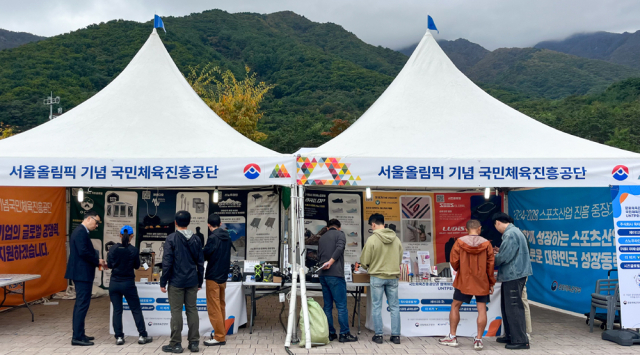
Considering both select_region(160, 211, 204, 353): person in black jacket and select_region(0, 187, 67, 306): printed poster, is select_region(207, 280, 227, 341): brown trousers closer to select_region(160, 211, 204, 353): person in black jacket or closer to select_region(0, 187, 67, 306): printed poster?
select_region(160, 211, 204, 353): person in black jacket

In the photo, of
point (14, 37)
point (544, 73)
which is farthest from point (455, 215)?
point (14, 37)

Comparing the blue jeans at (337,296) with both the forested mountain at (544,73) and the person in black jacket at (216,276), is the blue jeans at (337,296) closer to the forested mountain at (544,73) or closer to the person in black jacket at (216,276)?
the person in black jacket at (216,276)

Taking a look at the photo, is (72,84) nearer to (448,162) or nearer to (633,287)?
(448,162)

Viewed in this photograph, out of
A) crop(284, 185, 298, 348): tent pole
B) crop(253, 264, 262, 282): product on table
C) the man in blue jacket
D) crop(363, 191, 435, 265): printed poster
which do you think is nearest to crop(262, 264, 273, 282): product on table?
crop(253, 264, 262, 282): product on table

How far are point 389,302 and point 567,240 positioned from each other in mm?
3224

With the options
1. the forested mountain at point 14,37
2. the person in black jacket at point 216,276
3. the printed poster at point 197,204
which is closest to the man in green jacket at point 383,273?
the person in black jacket at point 216,276

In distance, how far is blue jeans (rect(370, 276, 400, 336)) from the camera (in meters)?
5.05

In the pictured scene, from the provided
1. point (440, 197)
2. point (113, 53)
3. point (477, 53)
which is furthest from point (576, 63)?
point (440, 197)

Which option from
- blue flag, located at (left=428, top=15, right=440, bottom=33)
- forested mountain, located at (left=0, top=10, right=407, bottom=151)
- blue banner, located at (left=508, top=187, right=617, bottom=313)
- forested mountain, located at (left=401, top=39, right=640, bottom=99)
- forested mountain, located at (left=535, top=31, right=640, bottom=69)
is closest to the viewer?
blue banner, located at (left=508, top=187, right=617, bottom=313)

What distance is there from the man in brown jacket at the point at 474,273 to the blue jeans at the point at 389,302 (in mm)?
623

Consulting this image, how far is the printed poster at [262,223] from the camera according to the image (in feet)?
24.0

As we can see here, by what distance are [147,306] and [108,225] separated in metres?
2.76

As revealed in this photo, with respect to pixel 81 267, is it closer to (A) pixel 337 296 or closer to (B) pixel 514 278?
(A) pixel 337 296

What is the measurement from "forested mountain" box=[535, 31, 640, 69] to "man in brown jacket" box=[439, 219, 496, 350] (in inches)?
2811
